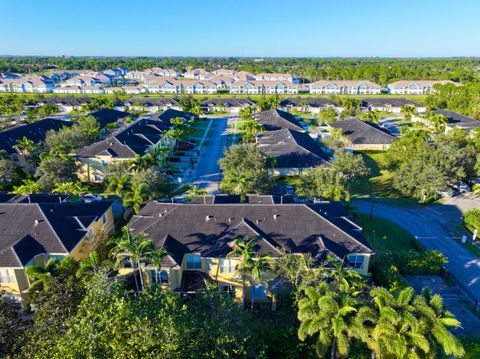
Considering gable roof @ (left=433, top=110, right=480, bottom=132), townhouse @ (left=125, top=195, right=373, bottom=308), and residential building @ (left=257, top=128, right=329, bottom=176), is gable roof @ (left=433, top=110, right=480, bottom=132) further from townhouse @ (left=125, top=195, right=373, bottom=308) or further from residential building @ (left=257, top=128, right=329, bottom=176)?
townhouse @ (left=125, top=195, right=373, bottom=308)

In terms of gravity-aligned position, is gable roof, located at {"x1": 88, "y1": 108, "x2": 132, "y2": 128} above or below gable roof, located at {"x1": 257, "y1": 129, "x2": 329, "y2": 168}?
above

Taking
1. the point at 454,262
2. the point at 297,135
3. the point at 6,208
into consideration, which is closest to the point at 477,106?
the point at 297,135

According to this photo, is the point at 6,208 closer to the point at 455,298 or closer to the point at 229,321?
the point at 229,321

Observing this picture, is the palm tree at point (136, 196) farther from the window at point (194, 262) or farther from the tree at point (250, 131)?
the tree at point (250, 131)

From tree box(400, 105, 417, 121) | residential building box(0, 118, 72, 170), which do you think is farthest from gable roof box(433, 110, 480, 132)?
residential building box(0, 118, 72, 170)

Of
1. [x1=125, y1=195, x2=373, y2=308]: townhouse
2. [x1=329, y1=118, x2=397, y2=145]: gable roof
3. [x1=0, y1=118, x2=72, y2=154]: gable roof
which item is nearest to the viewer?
[x1=125, y1=195, x2=373, y2=308]: townhouse

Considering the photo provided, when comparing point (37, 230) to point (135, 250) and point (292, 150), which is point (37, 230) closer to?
point (135, 250)
